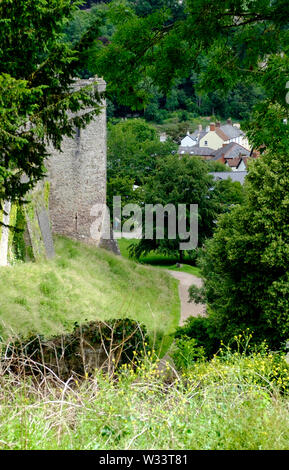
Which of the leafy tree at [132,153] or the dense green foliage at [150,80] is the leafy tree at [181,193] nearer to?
the dense green foliage at [150,80]

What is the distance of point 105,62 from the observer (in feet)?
21.7

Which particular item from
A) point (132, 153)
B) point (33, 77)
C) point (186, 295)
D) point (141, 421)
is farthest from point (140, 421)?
point (132, 153)

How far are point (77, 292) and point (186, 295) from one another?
6.52 metres

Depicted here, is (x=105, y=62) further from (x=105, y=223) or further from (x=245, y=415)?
(x=105, y=223)

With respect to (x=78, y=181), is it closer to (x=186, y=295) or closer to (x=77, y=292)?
(x=186, y=295)

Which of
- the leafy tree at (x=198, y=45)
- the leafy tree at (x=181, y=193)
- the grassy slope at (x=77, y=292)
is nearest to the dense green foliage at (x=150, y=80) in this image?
the leafy tree at (x=198, y=45)

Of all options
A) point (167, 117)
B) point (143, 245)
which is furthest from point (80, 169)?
point (167, 117)

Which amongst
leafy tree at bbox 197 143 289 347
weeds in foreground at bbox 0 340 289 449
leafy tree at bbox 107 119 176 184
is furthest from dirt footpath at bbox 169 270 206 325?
weeds in foreground at bbox 0 340 289 449

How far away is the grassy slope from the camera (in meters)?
12.5

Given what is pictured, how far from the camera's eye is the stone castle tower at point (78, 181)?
2022cm

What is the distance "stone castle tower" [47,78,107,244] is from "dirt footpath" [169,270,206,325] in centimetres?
398

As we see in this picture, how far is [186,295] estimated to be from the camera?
20859mm

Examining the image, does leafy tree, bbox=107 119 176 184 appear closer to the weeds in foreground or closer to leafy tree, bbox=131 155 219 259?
leafy tree, bbox=131 155 219 259

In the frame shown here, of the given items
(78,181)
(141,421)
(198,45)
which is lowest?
(141,421)
